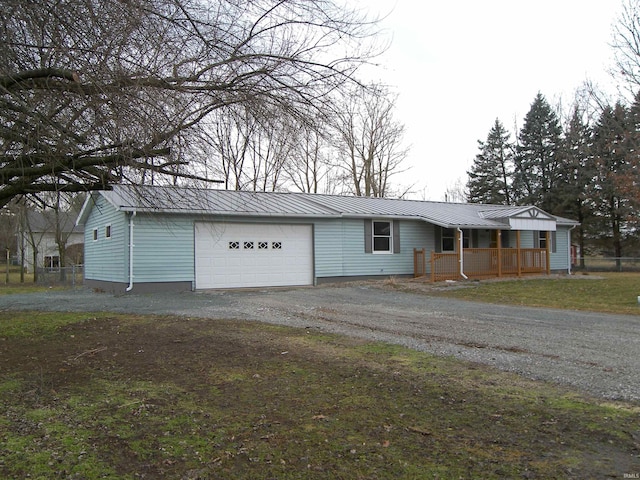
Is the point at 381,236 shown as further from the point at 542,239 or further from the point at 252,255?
the point at 542,239

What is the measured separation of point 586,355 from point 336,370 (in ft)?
10.8

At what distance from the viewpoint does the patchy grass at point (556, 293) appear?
1286 centimetres

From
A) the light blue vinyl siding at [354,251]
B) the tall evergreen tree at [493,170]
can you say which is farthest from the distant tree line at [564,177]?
the light blue vinyl siding at [354,251]

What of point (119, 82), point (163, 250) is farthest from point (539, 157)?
point (119, 82)

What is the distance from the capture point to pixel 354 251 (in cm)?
1872

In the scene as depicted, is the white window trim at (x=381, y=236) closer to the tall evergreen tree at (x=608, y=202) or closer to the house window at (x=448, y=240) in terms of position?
the house window at (x=448, y=240)

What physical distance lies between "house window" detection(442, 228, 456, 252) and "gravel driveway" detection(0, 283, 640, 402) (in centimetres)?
636

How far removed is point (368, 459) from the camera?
329 cm

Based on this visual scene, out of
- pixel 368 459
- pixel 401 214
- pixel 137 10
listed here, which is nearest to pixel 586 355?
pixel 368 459

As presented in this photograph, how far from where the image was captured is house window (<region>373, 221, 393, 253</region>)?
63.6 feet

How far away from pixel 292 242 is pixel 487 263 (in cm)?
810

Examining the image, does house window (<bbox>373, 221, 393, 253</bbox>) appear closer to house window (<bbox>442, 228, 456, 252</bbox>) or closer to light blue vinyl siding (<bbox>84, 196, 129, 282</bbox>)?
house window (<bbox>442, 228, 456, 252</bbox>)

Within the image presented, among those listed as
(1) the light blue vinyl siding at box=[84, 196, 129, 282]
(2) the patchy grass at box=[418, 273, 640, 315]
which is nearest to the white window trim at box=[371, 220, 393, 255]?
(2) the patchy grass at box=[418, 273, 640, 315]

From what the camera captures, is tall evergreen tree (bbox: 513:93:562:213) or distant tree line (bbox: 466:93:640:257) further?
tall evergreen tree (bbox: 513:93:562:213)
